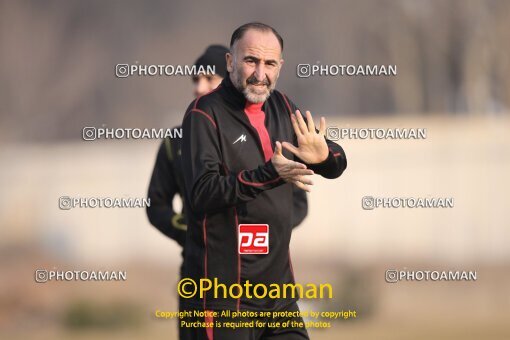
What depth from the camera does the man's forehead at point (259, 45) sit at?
419 centimetres

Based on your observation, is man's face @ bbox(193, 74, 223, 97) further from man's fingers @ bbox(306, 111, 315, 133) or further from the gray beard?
man's fingers @ bbox(306, 111, 315, 133)

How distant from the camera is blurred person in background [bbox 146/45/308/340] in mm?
5758

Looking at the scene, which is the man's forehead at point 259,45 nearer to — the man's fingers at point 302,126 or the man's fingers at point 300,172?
the man's fingers at point 302,126

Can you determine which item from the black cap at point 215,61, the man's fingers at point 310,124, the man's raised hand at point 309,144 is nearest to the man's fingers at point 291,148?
the man's raised hand at point 309,144

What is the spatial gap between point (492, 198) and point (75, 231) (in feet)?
14.1

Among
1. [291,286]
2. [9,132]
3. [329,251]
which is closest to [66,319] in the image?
[9,132]

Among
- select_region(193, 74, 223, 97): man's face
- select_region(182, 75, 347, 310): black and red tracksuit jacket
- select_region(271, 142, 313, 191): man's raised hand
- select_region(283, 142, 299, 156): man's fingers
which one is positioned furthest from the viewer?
select_region(193, 74, 223, 97): man's face

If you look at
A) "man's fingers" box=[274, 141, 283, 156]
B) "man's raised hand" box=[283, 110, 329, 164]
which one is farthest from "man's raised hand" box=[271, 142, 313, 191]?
"man's raised hand" box=[283, 110, 329, 164]

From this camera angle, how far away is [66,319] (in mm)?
9305

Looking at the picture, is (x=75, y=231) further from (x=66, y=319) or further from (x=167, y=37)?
(x=167, y=37)

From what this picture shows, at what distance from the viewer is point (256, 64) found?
4.21m

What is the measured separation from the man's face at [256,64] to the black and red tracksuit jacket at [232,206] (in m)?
0.08

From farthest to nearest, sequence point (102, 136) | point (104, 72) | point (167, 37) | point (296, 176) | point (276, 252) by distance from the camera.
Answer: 1. point (104, 72)
2. point (167, 37)
3. point (102, 136)
4. point (276, 252)
5. point (296, 176)

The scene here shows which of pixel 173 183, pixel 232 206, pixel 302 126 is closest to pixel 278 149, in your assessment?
pixel 302 126
